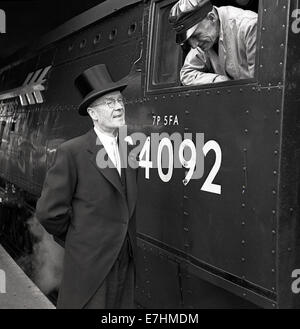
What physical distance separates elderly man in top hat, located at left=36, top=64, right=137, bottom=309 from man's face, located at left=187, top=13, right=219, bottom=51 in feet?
1.99

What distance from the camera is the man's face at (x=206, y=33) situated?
306 centimetres

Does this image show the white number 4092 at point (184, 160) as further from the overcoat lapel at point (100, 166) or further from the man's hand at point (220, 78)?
the overcoat lapel at point (100, 166)

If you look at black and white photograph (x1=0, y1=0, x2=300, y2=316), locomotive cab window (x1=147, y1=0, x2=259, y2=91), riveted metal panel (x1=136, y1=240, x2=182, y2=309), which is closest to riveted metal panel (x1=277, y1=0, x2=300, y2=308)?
black and white photograph (x1=0, y1=0, x2=300, y2=316)

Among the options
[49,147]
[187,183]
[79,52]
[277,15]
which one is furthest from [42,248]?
[277,15]

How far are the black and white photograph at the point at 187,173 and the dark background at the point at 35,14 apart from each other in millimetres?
5786

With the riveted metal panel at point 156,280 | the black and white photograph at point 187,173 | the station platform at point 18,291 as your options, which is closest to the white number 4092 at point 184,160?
the black and white photograph at point 187,173

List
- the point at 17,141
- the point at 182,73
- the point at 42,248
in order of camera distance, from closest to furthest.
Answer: the point at 182,73 → the point at 42,248 → the point at 17,141

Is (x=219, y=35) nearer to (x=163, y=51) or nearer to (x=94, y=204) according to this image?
(x=163, y=51)

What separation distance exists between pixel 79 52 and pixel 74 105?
25.3 inches

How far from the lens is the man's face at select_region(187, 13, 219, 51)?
3.06m

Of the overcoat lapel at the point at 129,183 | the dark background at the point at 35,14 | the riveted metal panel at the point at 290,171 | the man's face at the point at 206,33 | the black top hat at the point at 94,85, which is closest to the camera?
the riveted metal panel at the point at 290,171

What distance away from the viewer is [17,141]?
8.34 meters

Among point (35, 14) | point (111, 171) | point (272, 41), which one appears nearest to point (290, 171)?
point (272, 41)
